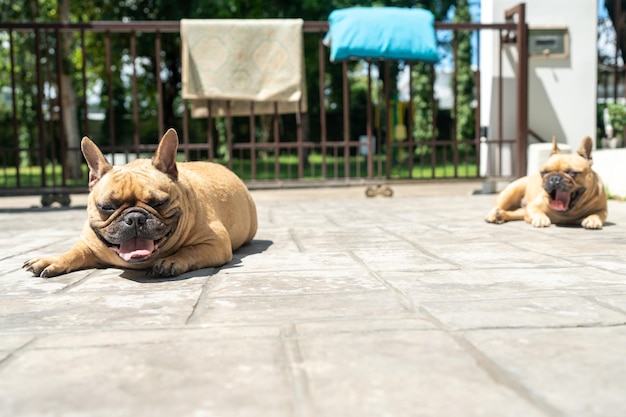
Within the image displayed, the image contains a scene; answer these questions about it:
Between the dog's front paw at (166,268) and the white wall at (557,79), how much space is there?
8.76 metres


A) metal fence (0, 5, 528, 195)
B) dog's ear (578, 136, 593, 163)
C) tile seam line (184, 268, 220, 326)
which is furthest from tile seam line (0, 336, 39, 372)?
metal fence (0, 5, 528, 195)

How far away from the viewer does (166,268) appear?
11.8ft

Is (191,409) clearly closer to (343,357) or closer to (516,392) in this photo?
(343,357)

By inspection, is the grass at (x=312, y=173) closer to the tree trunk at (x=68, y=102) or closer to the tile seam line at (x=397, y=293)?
the tree trunk at (x=68, y=102)

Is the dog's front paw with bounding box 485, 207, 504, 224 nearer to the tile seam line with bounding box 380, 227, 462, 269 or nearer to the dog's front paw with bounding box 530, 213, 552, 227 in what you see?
the dog's front paw with bounding box 530, 213, 552, 227

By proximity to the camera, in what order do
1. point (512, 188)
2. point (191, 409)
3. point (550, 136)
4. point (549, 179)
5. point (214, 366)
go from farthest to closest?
point (550, 136), point (512, 188), point (549, 179), point (214, 366), point (191, 409)

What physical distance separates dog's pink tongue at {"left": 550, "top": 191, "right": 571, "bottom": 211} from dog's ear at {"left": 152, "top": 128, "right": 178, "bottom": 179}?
366 centimetres

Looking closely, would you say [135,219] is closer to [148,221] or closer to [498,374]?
[148,221]

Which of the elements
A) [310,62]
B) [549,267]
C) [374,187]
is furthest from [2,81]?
[549,267]

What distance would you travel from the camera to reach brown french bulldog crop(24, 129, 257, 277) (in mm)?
3508

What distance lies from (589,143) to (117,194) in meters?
4.53

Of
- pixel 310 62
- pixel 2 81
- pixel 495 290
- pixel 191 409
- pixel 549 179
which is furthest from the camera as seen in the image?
pixel 2 81

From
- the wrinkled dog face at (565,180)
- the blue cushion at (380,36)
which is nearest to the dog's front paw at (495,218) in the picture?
the wrinkled dog face at (565,180)

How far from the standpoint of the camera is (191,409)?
1659 mm
